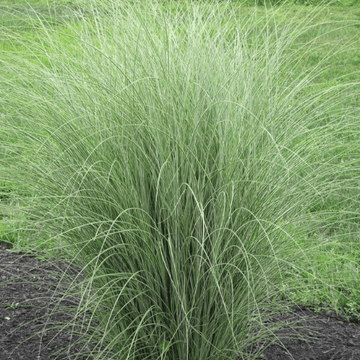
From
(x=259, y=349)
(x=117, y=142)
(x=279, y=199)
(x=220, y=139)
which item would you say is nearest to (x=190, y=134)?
(x=220, y=139)

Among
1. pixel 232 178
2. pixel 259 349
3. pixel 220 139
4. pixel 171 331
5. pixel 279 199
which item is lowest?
pixel 259 349

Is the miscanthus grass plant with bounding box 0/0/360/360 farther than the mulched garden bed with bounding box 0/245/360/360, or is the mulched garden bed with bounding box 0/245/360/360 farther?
the mulched garden bed with bounding box 0/245/360/360

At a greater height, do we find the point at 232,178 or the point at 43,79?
the point at 43,79

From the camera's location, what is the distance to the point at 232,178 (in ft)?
6.44

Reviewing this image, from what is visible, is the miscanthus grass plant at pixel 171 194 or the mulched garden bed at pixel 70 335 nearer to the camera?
the miscanthus grass plant at pixel 171 194

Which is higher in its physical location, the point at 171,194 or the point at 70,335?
the point at 171,194

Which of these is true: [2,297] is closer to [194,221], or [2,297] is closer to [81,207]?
[81,207]

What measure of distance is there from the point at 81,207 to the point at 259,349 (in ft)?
3.26

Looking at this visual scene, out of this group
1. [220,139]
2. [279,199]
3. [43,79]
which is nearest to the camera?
[220,139]

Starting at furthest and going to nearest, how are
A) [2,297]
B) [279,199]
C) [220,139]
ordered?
[2,297]
[279,199]
[220,139]

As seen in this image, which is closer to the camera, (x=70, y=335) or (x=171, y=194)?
(x=171, y=194)

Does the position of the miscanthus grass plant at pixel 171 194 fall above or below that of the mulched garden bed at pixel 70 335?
above

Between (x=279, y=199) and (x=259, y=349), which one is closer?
(x=279, y=199)

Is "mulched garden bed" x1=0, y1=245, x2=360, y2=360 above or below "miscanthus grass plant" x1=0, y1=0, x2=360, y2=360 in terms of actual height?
below
